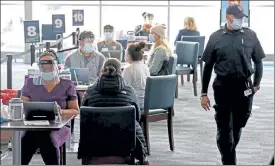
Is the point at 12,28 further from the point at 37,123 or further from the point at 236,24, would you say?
the point at 37,123

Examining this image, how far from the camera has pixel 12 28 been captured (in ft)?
53.4

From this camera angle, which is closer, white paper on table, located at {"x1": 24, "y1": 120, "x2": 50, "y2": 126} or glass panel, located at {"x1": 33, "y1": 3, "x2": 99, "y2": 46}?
white paper on table, located at {"x1": 24, "y1": 120, "x2": 50, "y2": 126}

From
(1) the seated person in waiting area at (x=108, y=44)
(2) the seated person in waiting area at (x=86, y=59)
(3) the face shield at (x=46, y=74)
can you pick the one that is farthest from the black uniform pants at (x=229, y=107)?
(1) the seated person in waiting area at (x=108, y=44)

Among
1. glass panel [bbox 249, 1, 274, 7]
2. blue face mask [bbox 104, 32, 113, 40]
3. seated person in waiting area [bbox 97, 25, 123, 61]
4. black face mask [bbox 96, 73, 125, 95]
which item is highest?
glass panel [bbox 249, 1, 274, 7]

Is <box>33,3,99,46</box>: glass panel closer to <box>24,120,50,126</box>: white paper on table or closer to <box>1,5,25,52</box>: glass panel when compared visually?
<box>1,5,25,52</box>: glass panel

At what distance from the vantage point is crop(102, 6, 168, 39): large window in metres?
15.8

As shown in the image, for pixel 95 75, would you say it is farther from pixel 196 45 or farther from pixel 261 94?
pixel 261 94

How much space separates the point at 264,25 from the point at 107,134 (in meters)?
11.8

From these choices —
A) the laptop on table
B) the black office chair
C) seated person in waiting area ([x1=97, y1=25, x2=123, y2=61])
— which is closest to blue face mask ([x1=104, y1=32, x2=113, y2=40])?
seated person in waiting area ([x1=97, y1=25, x2=123, y2=61])

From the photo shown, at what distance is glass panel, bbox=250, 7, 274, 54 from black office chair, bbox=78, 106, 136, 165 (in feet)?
36.5

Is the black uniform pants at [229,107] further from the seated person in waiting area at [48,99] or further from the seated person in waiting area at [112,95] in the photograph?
the seated person in waiting area at [48,99]

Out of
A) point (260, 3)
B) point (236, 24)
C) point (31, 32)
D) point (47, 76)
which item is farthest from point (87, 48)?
point (260, 3)

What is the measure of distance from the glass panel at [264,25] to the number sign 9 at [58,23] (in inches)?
251

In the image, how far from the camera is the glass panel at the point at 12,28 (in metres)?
15.9
